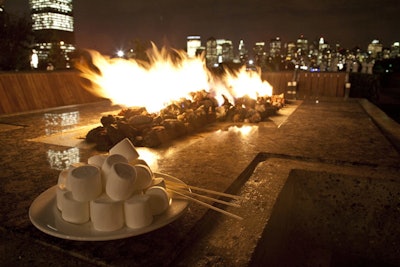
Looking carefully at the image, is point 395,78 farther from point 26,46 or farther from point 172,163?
point 172,163

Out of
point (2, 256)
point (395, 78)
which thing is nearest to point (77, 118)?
point (2, 256)

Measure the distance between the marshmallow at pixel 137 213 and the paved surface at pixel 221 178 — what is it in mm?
156

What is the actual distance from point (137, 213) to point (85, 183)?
0.25 meters

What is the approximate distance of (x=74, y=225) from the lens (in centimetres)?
130

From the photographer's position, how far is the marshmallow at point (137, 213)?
4.18 feet

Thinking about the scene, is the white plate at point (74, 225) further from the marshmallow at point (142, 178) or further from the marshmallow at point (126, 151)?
the marshmallow at point (126, 151)

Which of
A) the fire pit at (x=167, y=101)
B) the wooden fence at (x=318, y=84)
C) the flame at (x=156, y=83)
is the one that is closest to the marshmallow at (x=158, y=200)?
the fire pit at (x=167, y=101)

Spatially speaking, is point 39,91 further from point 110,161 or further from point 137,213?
point 137,213

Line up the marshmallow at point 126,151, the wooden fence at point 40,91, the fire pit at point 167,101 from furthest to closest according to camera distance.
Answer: the wooden fence at point 40,91
the fire pit at point 167,101
the marshmallow at point 126,151

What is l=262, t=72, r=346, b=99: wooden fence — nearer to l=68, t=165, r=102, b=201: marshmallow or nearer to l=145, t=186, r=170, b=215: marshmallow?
l=145, t=186, r=170, b=215: marshmallow

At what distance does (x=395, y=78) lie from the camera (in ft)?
93.2

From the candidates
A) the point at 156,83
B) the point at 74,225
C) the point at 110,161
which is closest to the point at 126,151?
the point at 110,161

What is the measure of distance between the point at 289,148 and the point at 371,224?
1023 millimetres

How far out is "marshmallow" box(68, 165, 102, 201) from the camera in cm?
128
